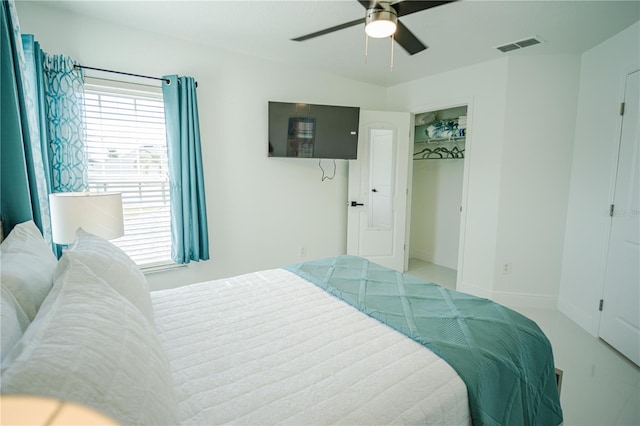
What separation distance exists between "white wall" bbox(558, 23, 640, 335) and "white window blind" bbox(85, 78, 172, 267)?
3901 millimetres

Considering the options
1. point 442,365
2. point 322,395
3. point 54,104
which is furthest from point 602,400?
point 54,104

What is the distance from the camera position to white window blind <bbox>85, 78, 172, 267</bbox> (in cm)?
267

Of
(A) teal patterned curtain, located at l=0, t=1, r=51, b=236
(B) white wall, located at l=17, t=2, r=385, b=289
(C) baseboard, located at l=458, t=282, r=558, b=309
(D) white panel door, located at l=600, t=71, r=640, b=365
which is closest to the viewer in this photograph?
(A) teal patterned curtain, located at l=0, t=1, r=51, b=236

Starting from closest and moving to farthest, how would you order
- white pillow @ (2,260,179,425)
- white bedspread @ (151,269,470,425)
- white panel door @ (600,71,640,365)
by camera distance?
1. white pillow @ (2,260,179,425)
2. white bedspread @ (151,269,470,425)
3. white panel door @ (600,71,640,365)

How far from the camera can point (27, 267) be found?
112 cm

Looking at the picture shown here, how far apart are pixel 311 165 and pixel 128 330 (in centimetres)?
327

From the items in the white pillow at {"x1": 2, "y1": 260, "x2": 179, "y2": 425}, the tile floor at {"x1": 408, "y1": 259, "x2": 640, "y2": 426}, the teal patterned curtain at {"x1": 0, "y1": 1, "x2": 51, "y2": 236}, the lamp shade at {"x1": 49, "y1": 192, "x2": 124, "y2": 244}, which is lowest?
the tile floor at {"x1": 408, "y1": 259, "x2": 640, "y2": 426}

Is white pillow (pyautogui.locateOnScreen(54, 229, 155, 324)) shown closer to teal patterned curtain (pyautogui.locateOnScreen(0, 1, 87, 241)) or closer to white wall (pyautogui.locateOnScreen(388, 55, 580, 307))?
teal patterned curtain (pyautogui.locateOnScreen(0, 1, 87, 241))

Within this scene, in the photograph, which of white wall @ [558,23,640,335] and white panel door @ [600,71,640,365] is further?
white wall @ [558,23,640,335]

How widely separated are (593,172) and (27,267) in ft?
13.2

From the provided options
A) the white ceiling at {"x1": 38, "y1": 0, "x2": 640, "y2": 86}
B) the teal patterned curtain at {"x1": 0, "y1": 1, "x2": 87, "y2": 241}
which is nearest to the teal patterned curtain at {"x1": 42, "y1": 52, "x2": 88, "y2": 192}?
the teal patterned curtain at {"x1": 0, "y1": 1, "x2": 87, "y2": 241}

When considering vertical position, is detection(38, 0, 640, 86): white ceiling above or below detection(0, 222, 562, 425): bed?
above

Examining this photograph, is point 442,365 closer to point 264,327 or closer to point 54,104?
point 264,327

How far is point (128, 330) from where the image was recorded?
86 centimetres
